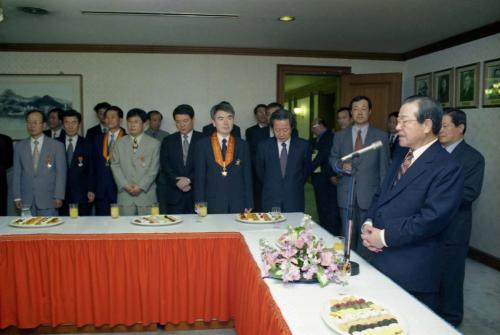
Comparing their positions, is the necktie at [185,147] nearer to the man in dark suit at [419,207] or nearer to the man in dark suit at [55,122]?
the man in dark suit at [55,122]

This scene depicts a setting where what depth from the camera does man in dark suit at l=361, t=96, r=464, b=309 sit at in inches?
77.5

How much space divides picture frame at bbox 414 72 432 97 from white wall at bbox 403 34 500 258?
651 mm

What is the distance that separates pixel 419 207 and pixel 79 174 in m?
3.53

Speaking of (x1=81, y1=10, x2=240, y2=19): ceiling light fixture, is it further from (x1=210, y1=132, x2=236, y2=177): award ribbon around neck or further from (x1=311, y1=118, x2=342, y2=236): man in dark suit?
(x1=311, y1=118, x2=342, y2=236): man in dark suit

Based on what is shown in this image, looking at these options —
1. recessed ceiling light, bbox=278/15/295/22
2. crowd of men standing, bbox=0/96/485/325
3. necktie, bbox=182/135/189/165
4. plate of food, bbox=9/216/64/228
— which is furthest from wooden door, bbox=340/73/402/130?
plate of food, bbox=9/216/64/228

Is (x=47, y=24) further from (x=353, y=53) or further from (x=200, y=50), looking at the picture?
(x=353, y=53)

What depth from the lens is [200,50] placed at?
639cm

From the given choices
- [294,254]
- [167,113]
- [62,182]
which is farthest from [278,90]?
[294,254]

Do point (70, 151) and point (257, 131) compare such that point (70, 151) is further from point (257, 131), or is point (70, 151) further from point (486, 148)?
point (486, 148)

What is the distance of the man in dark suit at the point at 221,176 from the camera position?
356cm

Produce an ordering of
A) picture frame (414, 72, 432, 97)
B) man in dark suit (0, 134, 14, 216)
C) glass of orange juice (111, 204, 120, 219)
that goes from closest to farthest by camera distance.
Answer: glass of orange juice (111, 204, 120, 219) → man in dark suit (0, 134, 14, 216) → picture frame (414, 72, 432, 97)

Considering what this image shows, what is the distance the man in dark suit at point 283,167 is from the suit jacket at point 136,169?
1.01 metres

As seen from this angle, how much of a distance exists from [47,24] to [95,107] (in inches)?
54.1

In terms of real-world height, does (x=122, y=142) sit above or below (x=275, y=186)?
above
